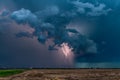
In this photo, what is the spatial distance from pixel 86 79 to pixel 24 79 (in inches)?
827

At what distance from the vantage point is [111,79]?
97.6m

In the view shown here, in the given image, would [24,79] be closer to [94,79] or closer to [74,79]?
[74,79]

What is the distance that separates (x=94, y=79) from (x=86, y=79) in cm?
270

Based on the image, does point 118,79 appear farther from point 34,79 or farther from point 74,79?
point 34,79

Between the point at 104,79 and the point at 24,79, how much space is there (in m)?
27.0

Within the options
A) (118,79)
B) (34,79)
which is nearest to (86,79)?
(118,79)

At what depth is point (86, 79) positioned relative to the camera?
328 ft

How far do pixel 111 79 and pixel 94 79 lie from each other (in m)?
5.72

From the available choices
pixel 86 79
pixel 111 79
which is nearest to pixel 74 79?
pixel 86 79

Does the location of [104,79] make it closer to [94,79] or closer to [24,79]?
[94,79]

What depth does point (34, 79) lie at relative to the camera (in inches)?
3883

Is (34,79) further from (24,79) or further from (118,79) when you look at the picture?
(118,79)

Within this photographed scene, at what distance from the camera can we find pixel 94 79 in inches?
3917

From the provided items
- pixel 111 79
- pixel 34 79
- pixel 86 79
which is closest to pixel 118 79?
pixel 111 79
